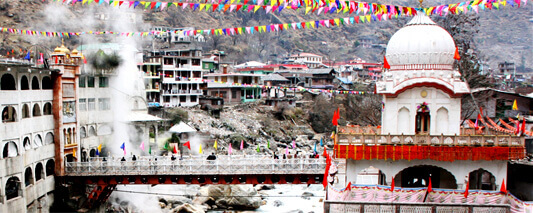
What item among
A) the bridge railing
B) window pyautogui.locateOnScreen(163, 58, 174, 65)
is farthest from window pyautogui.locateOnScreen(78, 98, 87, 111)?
window pyautogui.locateOnScreen(163, 58, 174, 65)

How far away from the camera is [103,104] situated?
39094 mm

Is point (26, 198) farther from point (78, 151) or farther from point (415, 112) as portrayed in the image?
point (415, 112)

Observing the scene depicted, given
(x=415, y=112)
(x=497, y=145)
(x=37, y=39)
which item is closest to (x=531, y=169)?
(x=497, y=145)

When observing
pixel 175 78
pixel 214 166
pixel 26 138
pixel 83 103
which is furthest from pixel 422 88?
pixel 175 78

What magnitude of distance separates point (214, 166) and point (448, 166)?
550 inches

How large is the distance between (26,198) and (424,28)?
79.4 ft

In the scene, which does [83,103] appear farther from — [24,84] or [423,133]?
[423,133]

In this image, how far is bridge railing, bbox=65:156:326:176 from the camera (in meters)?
30.4

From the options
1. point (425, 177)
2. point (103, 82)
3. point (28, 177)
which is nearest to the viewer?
point (425, 177)

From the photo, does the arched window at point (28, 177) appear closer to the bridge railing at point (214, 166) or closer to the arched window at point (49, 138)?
the arched window at point (49, 138)

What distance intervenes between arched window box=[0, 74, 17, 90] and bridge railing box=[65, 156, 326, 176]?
6.88 metres

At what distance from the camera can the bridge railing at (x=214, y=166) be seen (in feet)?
99.6

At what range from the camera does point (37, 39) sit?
8006cm

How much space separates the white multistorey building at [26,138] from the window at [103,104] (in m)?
5.95
